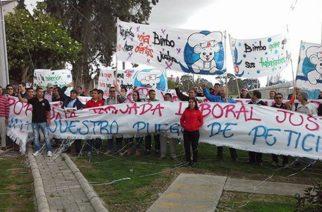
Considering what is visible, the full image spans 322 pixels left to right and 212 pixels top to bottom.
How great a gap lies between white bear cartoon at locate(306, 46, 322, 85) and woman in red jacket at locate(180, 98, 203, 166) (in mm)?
3864

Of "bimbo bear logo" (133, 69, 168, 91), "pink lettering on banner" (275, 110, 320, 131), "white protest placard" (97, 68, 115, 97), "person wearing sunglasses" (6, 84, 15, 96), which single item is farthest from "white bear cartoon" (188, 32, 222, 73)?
"white protest placard" (97, 68, 115, 97)

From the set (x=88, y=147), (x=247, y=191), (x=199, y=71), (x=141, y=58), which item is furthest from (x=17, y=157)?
(x=247, y=191)

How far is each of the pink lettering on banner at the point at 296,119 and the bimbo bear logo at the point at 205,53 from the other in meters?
2.41

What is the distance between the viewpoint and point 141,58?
1220 centimetres

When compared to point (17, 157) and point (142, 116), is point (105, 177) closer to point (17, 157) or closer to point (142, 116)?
point (142, 116)

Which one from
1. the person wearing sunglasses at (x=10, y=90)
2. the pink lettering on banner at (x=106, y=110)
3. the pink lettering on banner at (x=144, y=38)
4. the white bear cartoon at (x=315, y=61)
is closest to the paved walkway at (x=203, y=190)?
the pink lettering on banner at (x=106, y=110)

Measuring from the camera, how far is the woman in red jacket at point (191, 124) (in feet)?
33.3

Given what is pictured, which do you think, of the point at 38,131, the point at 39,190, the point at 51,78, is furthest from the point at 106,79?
the point at 39,190

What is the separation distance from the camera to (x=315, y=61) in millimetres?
12477

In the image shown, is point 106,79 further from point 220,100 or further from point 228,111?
point 228,111

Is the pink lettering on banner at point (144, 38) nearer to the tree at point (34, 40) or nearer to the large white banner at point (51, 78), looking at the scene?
the large white banner at point (51, 78)

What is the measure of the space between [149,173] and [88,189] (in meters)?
1.89

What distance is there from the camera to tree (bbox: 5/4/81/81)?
107ft

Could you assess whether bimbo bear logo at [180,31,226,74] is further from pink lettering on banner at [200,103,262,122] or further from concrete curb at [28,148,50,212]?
concrete curb at [28,148,50,212]
